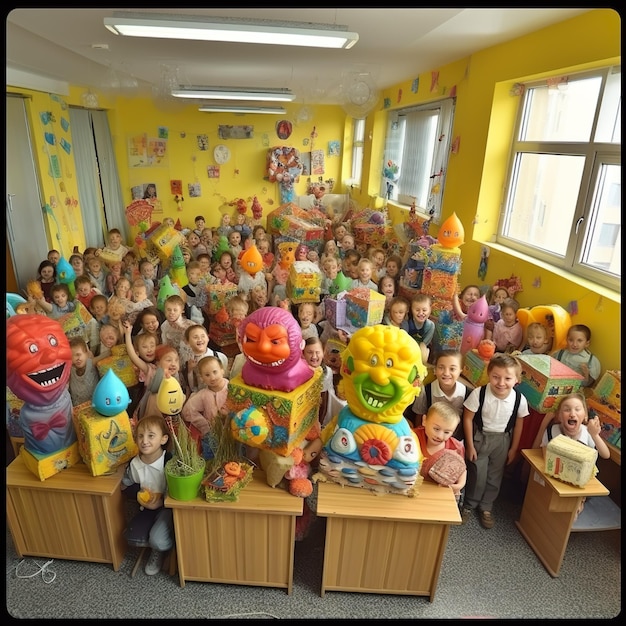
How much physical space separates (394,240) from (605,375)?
144 inches

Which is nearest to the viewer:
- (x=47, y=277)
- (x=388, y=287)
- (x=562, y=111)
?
(x=562, y=111)

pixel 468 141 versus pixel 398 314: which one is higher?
Result: pixel 468 141

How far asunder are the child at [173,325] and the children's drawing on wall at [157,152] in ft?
24.0

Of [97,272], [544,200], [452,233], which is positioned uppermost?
[544,200]

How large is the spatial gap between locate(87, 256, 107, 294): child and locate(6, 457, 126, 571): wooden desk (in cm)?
280

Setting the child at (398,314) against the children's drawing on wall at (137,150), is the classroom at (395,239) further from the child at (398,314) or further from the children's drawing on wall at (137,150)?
the child at (398,314)

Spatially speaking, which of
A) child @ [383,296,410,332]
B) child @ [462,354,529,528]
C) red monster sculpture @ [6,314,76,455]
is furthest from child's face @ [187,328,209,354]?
child @ [462,354,529,528]

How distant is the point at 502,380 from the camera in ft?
9.25

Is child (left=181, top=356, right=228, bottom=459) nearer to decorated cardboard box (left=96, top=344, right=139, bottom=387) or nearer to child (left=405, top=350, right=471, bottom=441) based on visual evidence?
decorated cardboard box (left=96, top=344, right=139, bottom=387)

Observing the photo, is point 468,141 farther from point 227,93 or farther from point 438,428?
point 438,428

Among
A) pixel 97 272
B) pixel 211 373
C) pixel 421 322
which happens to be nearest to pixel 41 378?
pixel 211 373

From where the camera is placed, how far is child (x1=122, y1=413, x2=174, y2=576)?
249cm

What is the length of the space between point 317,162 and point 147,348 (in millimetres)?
8195

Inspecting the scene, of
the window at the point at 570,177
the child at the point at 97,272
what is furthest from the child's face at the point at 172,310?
the window at the point at 570,177
